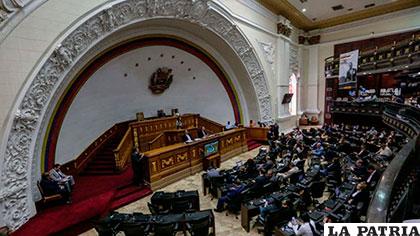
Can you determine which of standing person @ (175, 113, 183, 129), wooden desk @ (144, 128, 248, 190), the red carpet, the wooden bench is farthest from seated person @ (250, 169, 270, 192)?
standing person @ (175, 113, 183, 129)

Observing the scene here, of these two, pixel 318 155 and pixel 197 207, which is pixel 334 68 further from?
pixel 197 207

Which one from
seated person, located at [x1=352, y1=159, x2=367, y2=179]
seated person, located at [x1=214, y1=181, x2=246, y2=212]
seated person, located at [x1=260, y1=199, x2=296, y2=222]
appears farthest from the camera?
seated person, located at [x1=352, y1=159, x2=367, y2=179]

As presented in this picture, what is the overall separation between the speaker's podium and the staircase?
304 centimetres

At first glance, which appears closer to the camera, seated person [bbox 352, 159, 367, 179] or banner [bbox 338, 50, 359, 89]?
seated person [bbox 352, 159, 367, 179]

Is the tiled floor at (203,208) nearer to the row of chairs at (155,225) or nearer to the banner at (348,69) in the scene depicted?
the row of chairs at (155,225)

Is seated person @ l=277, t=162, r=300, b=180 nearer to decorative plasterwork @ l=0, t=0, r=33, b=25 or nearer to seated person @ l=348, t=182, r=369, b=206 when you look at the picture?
seated person @ l=348, t=182, r=369, b=206

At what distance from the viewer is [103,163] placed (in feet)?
25.9

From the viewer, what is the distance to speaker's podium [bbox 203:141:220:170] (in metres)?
7.85

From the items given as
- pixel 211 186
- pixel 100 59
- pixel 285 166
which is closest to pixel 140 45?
pixel 100 59

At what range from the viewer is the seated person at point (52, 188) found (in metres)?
5.36

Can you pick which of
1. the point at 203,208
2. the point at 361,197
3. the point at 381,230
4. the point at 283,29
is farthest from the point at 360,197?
the point at 283,29

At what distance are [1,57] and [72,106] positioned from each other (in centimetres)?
331

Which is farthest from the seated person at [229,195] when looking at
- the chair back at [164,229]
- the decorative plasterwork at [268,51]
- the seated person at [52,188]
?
the decorative plasterwork at [268,51]

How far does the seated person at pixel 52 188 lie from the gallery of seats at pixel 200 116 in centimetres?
2
